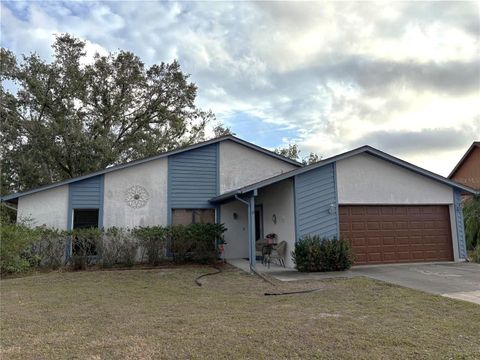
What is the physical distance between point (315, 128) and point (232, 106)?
4.49 meters

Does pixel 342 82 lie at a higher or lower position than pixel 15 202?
higher

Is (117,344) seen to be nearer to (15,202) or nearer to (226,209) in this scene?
(226,209)

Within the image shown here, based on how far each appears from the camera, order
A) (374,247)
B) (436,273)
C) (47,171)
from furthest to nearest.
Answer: (47,171) → (374,247) → (436,273)

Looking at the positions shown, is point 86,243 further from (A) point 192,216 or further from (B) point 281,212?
(B) point 281,212

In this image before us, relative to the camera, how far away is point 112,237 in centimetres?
1245

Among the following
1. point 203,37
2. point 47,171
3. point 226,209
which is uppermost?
point 203,37

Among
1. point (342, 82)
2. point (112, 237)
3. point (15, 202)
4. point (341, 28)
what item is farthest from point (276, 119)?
point (15, 202)

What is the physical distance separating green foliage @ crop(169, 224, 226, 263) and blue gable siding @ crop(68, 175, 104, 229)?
9.27ft

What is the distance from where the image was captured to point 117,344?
452cm

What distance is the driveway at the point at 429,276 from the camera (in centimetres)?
766

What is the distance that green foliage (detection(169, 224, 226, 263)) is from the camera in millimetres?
12844

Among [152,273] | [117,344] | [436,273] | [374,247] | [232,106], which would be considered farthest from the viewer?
[232,106]

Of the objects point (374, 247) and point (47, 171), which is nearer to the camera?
point (374, 247)

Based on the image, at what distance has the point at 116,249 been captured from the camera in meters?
12.3
